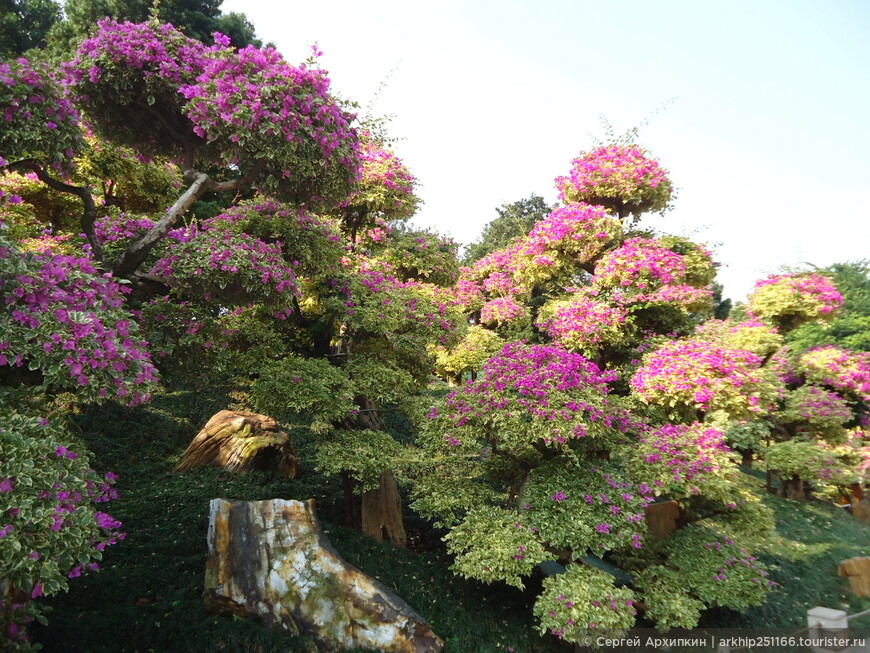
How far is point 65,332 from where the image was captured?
3105 mm

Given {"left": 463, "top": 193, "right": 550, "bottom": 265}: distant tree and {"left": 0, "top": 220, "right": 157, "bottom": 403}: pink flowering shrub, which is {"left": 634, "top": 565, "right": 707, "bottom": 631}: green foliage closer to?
{"left": 0, "top": 220, "right": 157, "bottom": 403}: pink flowering shrub

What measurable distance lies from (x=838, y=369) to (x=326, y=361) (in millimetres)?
15532

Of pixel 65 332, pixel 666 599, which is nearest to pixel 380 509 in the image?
pixel 666 599

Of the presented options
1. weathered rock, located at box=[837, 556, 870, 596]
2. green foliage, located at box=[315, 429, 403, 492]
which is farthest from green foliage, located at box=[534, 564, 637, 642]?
weathered rock, located at box=[837, 556, 870, 596]

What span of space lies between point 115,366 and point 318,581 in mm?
2979

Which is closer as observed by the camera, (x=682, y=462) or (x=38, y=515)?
(x=38, y=515)

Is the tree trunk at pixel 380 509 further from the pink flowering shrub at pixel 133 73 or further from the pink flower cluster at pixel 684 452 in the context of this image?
the pink flowering shrub at pixel 133 73

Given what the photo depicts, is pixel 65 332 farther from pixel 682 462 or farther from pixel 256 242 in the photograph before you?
pixel 682 462

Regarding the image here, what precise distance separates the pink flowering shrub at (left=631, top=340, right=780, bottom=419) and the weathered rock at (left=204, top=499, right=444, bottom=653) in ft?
17.8

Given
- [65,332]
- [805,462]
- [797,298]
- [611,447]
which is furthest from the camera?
[797,298]

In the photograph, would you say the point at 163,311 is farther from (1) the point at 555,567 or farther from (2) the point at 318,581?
(1) the point at 555,567

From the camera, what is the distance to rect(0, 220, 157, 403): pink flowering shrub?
9.97 feet

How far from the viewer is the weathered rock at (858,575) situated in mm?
9070

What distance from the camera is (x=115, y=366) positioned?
3.26m
